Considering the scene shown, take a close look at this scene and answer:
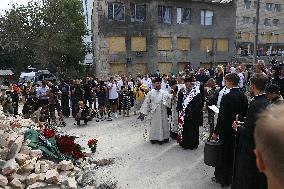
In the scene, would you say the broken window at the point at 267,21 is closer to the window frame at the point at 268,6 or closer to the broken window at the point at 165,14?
the window frame at the point at 268,6

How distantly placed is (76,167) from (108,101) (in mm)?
8086

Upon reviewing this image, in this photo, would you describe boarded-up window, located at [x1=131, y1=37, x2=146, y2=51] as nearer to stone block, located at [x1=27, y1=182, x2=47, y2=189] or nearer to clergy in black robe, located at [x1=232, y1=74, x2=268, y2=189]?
stone block, located at [x1=27, y1=182, x2=47, y2=189]

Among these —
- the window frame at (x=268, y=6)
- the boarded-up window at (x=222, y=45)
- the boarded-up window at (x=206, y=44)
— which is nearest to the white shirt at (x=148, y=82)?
the boarded-up window at (x=206, y=44)

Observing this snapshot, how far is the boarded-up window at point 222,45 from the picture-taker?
123ft

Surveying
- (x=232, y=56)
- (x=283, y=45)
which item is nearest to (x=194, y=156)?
(x=232, y=56)

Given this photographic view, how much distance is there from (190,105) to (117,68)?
81.1ft

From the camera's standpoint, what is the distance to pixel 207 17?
37.0 meters

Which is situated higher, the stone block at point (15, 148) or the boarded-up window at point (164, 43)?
the boarded-up window at point (164, 43)

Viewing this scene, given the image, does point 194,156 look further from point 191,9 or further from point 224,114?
point 191,9

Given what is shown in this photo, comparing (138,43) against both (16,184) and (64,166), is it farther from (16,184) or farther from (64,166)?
(16,184)

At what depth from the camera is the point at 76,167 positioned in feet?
27.3

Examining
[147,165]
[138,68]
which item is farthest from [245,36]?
[147,165]

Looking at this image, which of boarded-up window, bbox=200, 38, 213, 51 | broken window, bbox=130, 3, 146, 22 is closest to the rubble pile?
broken window, bbox=130, 3, 146, 22

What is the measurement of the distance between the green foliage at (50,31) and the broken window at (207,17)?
1251 cm
